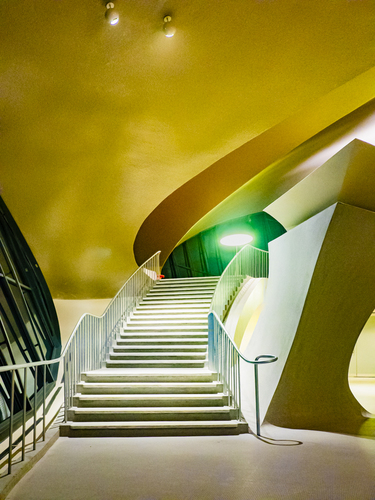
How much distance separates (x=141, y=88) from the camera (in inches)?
251

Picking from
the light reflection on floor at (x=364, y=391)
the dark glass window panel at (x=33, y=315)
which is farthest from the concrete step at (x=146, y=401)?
the dark glass window panel at (x=33, y=315)

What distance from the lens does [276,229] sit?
1636 cm

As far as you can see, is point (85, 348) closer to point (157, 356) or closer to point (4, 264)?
point (157, 356)

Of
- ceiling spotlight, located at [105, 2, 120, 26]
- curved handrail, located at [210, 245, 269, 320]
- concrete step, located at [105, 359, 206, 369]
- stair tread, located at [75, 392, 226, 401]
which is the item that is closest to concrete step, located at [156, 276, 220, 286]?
curved handrail, located at [210, 245, 269, 320]

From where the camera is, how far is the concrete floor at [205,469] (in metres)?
2.99

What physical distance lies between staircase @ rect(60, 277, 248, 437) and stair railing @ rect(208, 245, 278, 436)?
0.20 metres

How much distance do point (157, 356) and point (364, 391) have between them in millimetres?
6748

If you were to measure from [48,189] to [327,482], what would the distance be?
823 centimetres

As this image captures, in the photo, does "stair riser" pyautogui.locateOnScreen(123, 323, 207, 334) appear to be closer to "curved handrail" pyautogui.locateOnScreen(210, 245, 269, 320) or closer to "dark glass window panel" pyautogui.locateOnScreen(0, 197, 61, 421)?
"curved handrail" pyautogui.locateOnScreen(210, 245, 269, 320)

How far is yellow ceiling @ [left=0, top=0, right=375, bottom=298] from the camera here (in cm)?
503

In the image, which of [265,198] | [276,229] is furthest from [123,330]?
[276,229]

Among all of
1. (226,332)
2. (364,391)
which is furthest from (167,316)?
(364,391)

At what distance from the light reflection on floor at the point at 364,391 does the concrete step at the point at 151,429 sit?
4.36 metres

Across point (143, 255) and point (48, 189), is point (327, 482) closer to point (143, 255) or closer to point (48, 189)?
point (48, 189)
